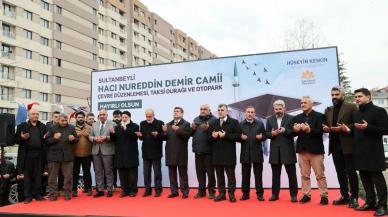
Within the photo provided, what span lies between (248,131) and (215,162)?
76 centimetres

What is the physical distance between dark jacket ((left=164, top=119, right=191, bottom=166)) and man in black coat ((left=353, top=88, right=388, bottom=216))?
2923 millimetres

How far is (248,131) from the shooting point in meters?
6.57

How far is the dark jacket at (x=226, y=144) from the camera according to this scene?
6438 mm

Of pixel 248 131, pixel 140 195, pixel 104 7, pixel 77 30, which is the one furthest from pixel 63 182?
pixel 104 7

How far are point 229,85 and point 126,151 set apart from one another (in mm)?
2543

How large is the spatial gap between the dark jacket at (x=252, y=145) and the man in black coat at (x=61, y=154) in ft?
10.4

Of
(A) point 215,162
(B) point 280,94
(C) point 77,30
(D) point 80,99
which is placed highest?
A: (C) point 77,30

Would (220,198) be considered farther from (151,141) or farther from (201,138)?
(151,141)

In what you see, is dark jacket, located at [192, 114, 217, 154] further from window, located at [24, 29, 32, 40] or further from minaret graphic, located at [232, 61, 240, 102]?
window, located at [24, 29, 32, 40]

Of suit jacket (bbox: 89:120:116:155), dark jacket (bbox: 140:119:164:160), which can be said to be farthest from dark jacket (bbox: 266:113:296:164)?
suit jacket (bbox: 89:120:116:155)

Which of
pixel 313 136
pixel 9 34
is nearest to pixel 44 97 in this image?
pixel 9 34

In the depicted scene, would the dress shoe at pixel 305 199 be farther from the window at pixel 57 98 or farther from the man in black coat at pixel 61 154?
the window at pixel 57 98

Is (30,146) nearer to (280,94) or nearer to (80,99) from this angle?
(280,94)

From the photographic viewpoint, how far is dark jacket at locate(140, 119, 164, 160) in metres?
7.28
